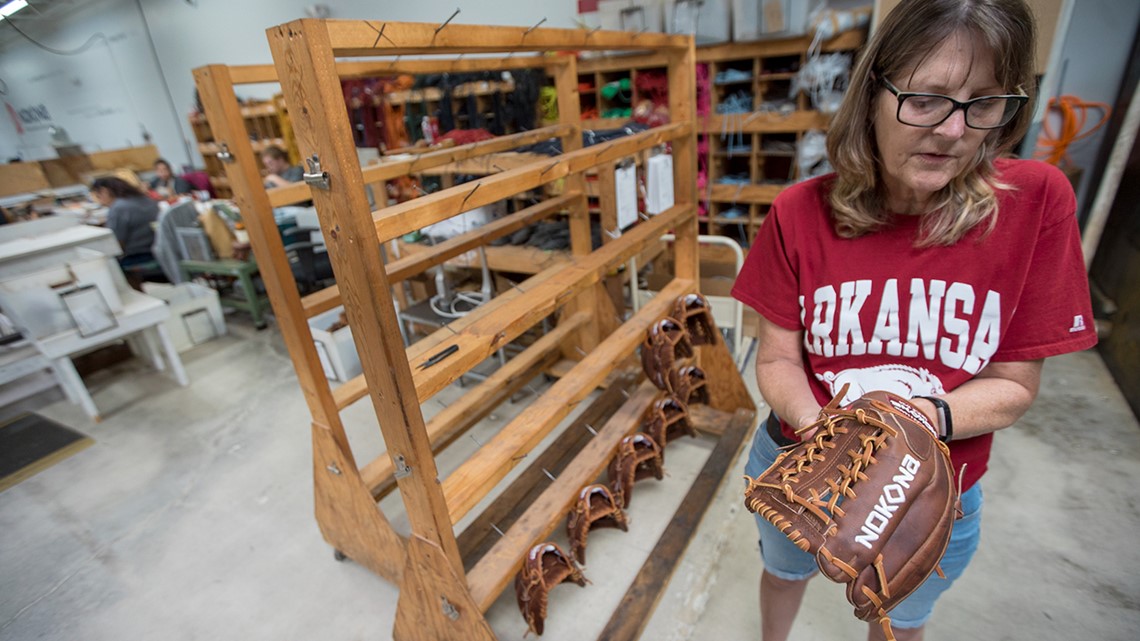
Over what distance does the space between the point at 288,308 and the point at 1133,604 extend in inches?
123

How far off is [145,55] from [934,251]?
34.6ft

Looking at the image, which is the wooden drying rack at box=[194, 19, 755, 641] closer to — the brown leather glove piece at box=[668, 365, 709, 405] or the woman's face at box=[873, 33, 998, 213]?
the brown leather glove piece at box=[668, 365, 709, 405]

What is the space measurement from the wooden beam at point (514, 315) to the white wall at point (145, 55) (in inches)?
128

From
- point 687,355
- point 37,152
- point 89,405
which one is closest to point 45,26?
point 37,152

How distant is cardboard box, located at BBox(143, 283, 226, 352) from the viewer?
4.52 m

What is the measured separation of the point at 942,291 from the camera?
995 mm

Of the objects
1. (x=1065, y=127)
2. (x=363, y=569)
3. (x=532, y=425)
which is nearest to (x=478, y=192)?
(x=532, y=425)

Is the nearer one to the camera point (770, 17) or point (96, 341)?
point (96, 341)

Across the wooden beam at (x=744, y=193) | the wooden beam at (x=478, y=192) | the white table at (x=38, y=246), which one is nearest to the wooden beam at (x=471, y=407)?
the wooden beam at (x=478, y=192)

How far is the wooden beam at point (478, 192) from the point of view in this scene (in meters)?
1.18

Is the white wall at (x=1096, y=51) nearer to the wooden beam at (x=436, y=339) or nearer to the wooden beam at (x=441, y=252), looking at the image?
the wooden beam at (x=441, y=252)

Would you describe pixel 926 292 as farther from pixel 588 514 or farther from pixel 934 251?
pixel 588 514

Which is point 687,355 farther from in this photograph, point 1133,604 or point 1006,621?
point 1133,604

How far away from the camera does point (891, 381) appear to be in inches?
43.2
